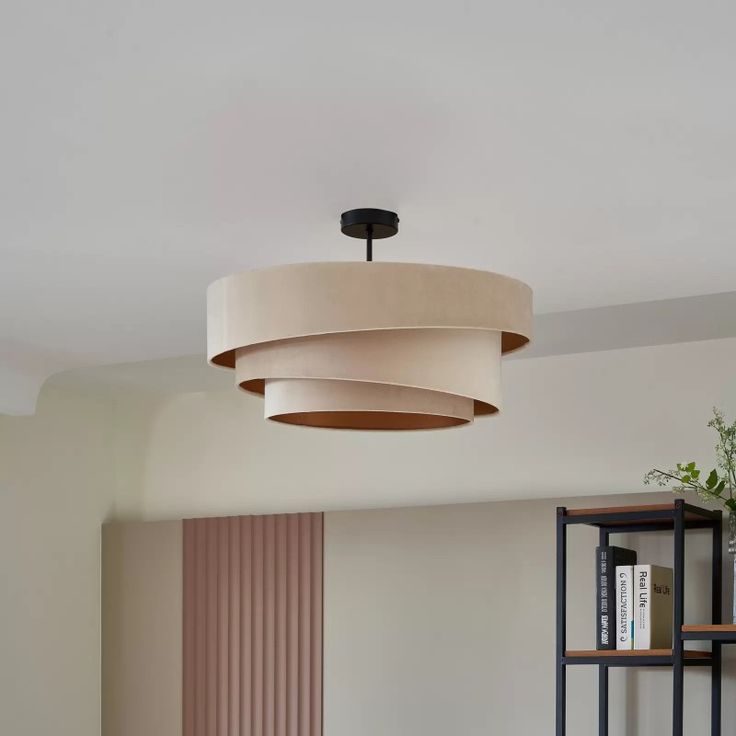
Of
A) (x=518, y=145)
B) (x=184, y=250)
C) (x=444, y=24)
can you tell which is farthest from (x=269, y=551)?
(x=444, y=24)

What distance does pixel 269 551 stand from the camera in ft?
15.9

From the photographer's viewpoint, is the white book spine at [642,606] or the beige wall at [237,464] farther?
the beige wall at [237,464]

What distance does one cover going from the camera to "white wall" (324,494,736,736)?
4105mm

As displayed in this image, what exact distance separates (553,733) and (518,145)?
247cm

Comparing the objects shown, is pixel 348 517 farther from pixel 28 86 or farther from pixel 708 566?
pixel 28 86

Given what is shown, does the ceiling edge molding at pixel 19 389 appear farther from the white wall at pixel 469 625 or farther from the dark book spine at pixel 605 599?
the dark book spine at pixel 605 599

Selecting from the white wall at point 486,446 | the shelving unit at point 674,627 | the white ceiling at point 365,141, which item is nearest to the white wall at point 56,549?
the white wall at point 486,446

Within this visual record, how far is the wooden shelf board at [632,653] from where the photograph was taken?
3.72 metres

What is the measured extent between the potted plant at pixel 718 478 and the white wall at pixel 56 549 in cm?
231

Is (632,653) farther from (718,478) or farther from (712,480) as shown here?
(718,478)

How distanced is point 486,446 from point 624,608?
916 mm

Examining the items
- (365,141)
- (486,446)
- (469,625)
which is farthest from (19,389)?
(365,141)

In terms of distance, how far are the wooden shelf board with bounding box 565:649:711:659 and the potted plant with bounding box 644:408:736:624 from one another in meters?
0.16

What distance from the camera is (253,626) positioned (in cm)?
482
